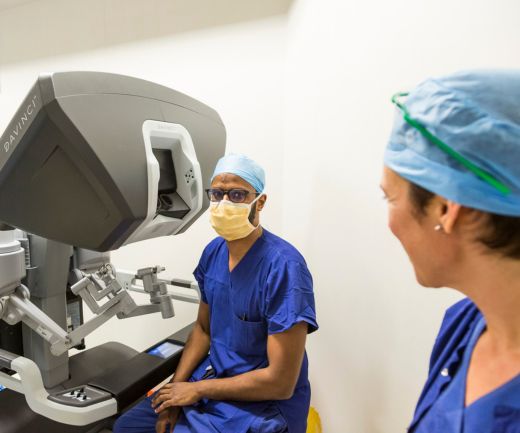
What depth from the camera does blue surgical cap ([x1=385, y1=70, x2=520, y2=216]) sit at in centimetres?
47

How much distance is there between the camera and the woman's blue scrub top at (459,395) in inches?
20.1

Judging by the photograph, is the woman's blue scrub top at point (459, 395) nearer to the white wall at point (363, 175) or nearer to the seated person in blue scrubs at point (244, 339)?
the white wall at point (363, 175)

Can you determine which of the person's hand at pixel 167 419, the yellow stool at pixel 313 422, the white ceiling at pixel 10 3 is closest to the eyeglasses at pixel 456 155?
the person's hand at pixel 167 419

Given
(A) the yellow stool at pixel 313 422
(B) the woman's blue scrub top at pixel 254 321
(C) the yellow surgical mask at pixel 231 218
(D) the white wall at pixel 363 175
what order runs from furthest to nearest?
(A) the yellow stool at pixel 313 422 < (C) the yellow surgical mask at pixel 231 218 < (B) the woman's blue scrub top at pixel 254 321 < (D) the white wall at pixel 363 175

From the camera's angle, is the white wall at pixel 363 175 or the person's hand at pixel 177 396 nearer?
the white wall at pixel 363 175

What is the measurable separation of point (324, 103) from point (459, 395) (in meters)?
1.23

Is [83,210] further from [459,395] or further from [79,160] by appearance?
[459,395]

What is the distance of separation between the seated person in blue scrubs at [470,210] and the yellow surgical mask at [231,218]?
695 millimetres

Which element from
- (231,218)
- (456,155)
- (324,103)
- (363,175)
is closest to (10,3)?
(324,103)

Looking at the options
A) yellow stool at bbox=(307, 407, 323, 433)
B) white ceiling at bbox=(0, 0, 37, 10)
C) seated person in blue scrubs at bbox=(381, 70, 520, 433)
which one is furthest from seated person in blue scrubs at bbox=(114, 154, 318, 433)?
white ceiling at bbox=(0, 0, 37, 10)

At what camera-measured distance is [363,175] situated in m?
1.32

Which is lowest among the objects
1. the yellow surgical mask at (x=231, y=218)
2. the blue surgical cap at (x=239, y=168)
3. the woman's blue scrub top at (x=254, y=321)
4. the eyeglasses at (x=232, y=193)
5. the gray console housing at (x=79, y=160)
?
the woman's blue scrub top at (x=254, y=321)

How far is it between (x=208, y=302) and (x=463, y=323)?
0.96 metres

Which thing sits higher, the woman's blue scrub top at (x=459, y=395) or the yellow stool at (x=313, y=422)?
the woman's blue scrub top at (x=459, y=395)
